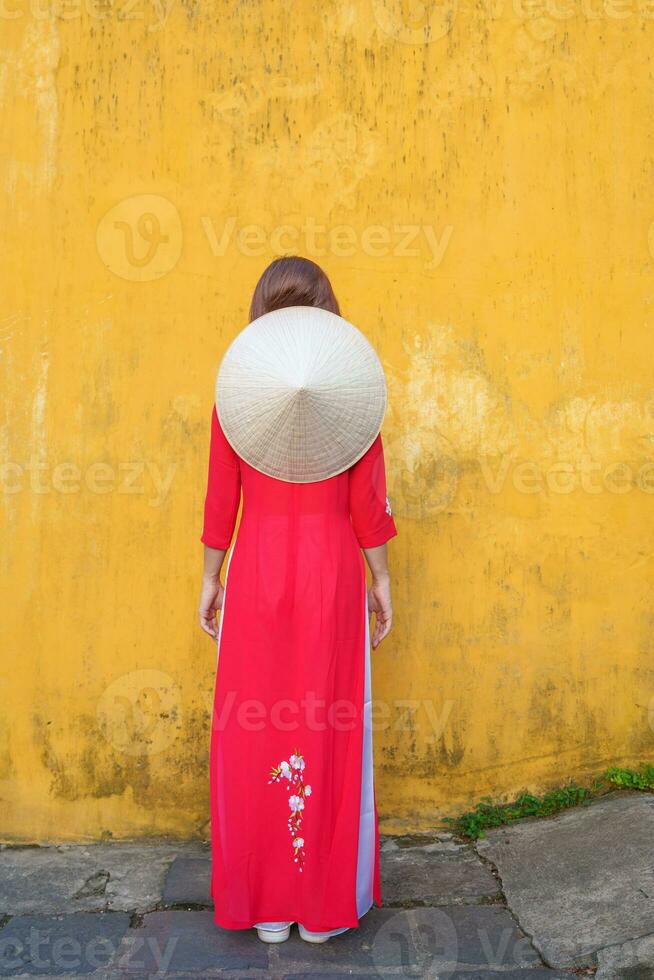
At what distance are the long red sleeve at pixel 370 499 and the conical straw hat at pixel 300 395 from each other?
2.5 inches

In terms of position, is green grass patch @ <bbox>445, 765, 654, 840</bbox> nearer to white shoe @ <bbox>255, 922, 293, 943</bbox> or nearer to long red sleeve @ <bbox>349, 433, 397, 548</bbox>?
white shoe @ <bbox>255, 922, 293, 943</bbox>

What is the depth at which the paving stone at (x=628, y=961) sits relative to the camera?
8.04ft

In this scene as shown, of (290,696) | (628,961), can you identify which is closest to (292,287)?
(290,696)

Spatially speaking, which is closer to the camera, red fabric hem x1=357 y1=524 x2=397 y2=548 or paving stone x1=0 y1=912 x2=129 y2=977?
paving stone x1=0 y1=912 x2=129 y2=977

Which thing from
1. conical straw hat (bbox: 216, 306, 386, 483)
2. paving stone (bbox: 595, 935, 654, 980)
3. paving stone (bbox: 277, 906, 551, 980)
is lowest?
paving stone (bbox: 277, 906, 551, 980)

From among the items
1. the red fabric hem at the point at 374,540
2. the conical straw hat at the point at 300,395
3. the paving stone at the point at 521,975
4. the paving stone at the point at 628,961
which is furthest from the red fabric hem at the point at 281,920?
the conical straw hat at the point at 300,395

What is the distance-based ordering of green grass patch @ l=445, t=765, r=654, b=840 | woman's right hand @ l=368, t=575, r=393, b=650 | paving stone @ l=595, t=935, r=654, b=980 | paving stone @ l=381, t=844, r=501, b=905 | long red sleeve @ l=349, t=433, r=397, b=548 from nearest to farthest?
paving stone @ l=595, t=935, r=654, b=980, long red sleeve @ l=349, t=433, r=397, b=548, woman's right hand @ l=368, t=575, r=393, b=650, paving stone @ l=381, t=844, r=501, b=905, green grass patch @ l=445, t=765, r=654, b=840

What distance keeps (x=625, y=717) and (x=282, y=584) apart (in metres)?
1.64

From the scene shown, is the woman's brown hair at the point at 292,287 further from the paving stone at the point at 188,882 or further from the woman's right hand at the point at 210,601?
the paving stone at the point at 188,882

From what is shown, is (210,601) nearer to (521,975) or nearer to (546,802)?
(521,975)

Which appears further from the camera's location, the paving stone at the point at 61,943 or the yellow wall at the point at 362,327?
the yellow wall at the point at 362,327

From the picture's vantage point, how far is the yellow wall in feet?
11.3

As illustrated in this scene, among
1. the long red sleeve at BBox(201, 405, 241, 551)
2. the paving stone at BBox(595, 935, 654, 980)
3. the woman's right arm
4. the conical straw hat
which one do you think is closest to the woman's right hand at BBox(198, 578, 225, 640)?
the woman's right arm

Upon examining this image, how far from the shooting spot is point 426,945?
2641 mm
